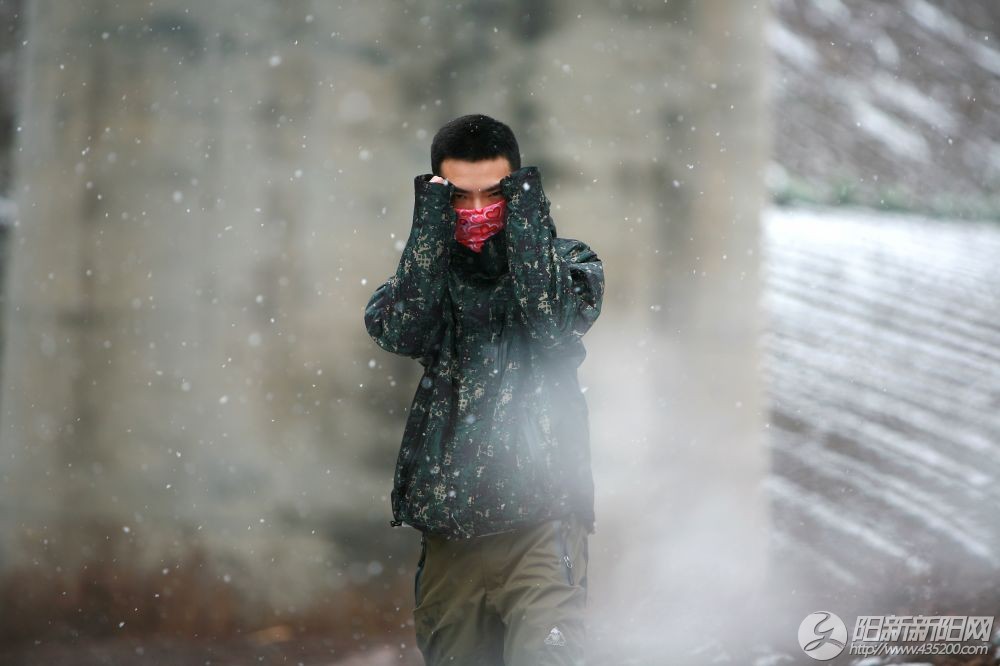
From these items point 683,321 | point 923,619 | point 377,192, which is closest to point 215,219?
point 377,192

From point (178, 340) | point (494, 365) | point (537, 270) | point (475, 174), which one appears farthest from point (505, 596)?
point (178, 340)

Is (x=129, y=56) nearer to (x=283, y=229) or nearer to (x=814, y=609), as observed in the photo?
(x=283, y=229)

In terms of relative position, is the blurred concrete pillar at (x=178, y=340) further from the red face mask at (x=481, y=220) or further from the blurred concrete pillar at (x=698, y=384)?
the red face mask at (x=481, y=220)

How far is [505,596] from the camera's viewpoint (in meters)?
1.88

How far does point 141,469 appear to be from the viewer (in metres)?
3.24

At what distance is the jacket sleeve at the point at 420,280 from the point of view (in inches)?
75.6

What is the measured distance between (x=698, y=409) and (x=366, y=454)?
1215 millimetres

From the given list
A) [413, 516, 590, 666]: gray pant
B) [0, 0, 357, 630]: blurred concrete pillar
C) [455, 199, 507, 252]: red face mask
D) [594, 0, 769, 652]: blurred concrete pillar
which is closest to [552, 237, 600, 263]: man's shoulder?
[455, 199, 507, 252]: red face mask

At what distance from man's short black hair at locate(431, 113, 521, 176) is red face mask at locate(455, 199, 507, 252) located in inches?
4.6

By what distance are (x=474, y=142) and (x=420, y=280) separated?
0.35 m

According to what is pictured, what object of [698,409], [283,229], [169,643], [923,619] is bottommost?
[169,643]

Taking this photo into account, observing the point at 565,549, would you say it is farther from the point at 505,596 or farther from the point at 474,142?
the point at 474,142

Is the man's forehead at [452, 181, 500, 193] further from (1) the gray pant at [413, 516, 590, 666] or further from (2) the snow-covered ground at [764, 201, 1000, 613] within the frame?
(2) the snow-covered ground at [764, 201, 1000, 613]

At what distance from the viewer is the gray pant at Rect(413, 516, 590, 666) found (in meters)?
1.80
